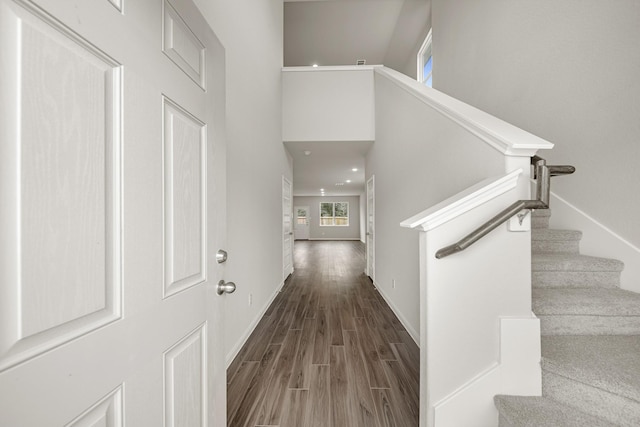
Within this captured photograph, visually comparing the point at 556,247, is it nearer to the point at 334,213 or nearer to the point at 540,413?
the point at 540,413

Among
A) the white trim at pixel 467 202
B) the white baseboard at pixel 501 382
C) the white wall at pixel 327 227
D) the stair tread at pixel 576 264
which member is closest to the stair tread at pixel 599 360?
the white baseboard at pixel 501 382

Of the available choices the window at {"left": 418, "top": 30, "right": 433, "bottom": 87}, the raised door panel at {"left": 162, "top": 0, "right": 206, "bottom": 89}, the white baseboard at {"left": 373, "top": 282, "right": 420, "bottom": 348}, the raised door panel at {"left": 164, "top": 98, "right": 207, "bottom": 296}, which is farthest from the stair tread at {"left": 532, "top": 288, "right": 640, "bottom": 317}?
the window at {"left": 418, "top": 30, "right": 433, "bottom": 87}

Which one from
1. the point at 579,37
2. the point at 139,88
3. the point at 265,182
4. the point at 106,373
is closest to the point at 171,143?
the point at 139,88

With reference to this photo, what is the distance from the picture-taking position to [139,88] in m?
0.69

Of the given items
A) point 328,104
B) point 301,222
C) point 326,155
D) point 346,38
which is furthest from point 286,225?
point 301,222

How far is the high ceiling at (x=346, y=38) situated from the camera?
5.17m

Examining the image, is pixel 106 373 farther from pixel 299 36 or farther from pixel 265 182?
pixel 299 36

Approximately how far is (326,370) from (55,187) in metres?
2.07

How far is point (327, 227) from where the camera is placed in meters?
15.5

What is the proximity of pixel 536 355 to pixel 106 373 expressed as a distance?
1667 mm

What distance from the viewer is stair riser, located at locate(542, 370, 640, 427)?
110 cm

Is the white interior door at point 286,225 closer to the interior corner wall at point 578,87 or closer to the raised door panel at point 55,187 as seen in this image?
the interior corner wall at point 578,87

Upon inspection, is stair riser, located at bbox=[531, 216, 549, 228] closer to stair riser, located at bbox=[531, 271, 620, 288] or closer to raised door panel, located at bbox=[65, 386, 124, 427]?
stair riser, located at bbox=[531, 271, 620, 288]

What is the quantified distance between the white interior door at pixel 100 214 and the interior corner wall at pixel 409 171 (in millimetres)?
1541
